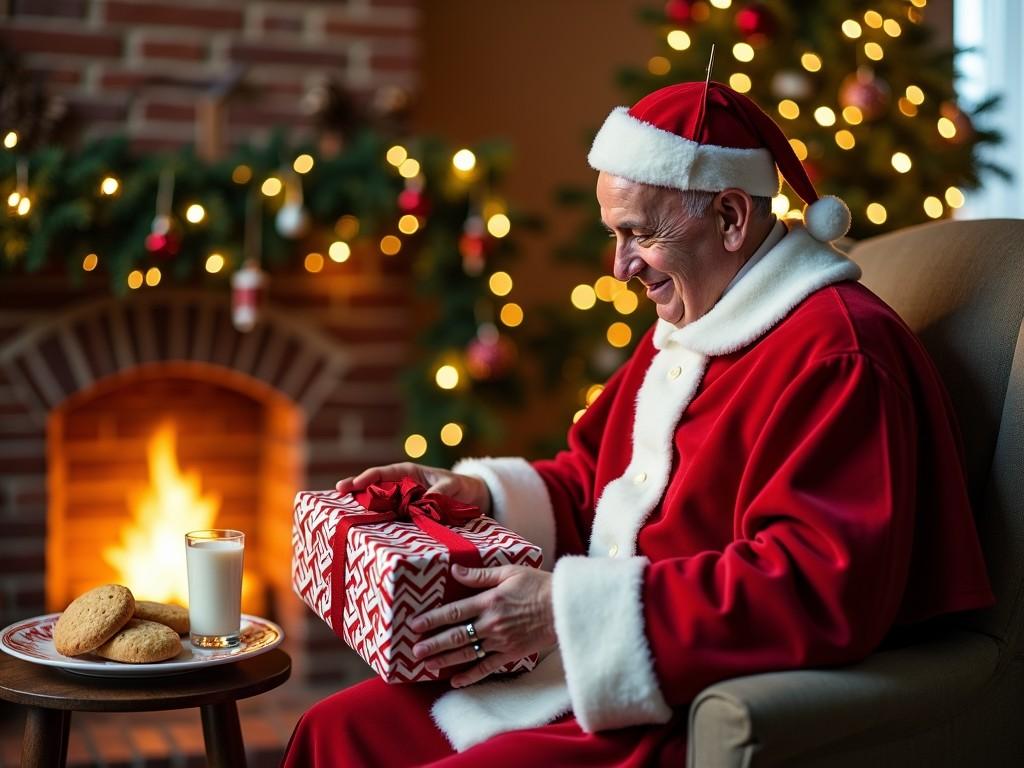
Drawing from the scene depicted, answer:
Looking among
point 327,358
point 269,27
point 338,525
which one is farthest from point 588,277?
point 338,525

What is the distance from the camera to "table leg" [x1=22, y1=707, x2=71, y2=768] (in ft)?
4.52

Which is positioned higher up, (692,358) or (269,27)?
(269,27)

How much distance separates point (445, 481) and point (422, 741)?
386 mm

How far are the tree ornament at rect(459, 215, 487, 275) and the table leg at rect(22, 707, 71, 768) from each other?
5.36 feet

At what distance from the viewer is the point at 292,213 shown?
2670 mm

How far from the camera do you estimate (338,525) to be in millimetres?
1436

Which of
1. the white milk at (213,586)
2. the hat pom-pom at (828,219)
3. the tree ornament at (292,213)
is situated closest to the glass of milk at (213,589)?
the white milk at (213,586)

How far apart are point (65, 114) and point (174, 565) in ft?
3.88

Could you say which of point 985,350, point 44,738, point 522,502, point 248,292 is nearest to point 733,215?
point 985,350

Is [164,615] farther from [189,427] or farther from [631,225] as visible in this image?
[189,427]

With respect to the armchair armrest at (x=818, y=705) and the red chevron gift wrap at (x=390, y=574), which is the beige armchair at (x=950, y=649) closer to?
the armchair armrest at (x=818, y=705)

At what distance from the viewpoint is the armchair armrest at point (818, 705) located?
3.62 ft

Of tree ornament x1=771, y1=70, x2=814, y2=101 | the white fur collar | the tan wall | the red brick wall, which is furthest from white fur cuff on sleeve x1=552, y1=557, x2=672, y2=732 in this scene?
the tan wall

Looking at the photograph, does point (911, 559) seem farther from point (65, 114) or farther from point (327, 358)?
point (65, 114)
